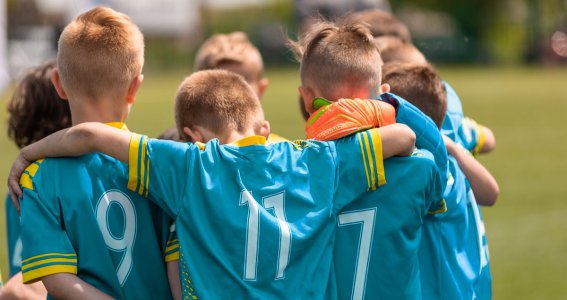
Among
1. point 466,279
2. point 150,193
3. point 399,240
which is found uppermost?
point 150,193

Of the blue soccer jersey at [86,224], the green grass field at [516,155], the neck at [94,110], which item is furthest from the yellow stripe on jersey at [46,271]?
the green grass field at [516,155]

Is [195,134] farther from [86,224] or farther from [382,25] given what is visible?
[382,25]

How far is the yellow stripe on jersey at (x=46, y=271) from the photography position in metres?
2.89

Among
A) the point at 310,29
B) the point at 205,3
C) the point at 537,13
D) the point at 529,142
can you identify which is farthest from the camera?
the point at 205,3

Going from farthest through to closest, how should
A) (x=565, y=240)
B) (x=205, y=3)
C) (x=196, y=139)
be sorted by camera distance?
(x=205, y=3), (x=565, y=240), (x=196, y=139)

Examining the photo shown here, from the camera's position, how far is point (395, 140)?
2918mm

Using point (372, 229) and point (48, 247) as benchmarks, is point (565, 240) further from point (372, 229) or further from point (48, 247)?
point (48, 247)

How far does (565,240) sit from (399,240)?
17.2ft

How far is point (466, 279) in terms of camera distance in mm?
3439

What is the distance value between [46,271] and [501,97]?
67.3 ft

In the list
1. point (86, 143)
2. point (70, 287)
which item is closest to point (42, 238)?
point (70, 287)

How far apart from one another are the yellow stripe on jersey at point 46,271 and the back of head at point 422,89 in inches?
55.4

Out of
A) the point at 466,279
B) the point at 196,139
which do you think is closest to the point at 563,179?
the point at 466,279

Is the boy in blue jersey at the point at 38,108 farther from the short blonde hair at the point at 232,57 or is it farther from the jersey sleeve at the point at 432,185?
the jersey sleeve at the point at 432,185
